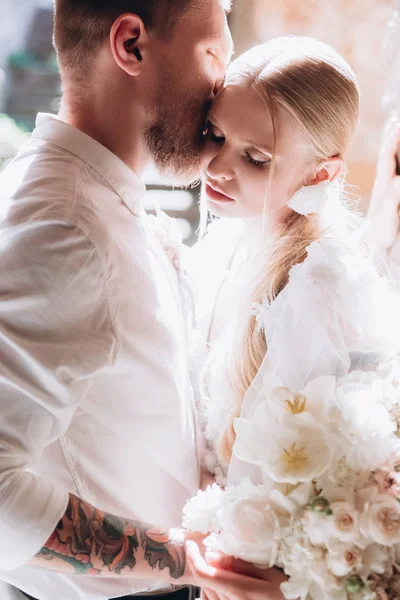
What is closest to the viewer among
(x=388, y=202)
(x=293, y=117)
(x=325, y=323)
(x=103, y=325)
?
(x=103, y=325)

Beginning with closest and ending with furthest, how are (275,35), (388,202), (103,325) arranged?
(103,325)
(388,202)
(275,35)

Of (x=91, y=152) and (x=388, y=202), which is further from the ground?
(x=91, y=152)

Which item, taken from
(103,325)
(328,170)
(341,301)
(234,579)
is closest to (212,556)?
(234,579)

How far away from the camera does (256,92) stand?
1375mm

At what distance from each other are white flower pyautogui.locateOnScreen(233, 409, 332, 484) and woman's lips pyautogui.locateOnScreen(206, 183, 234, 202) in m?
0.71

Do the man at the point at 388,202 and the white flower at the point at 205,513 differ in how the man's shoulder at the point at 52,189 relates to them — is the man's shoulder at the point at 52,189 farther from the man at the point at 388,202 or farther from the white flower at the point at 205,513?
the man at the point at 388,202

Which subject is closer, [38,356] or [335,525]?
[335,525]

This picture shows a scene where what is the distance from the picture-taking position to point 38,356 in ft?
3.14

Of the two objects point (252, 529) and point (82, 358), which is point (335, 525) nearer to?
point (252, 529)

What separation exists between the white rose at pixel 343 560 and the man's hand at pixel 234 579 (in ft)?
0.53

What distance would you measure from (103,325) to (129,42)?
1.89ft

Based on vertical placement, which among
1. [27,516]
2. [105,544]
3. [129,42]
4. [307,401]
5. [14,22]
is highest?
[129,42]

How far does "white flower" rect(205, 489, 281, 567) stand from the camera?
0.86 metres

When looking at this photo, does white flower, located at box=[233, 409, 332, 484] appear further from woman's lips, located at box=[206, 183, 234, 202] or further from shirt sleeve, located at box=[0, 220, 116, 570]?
woman's lips, located at box=[206, 183, 234, 202]
